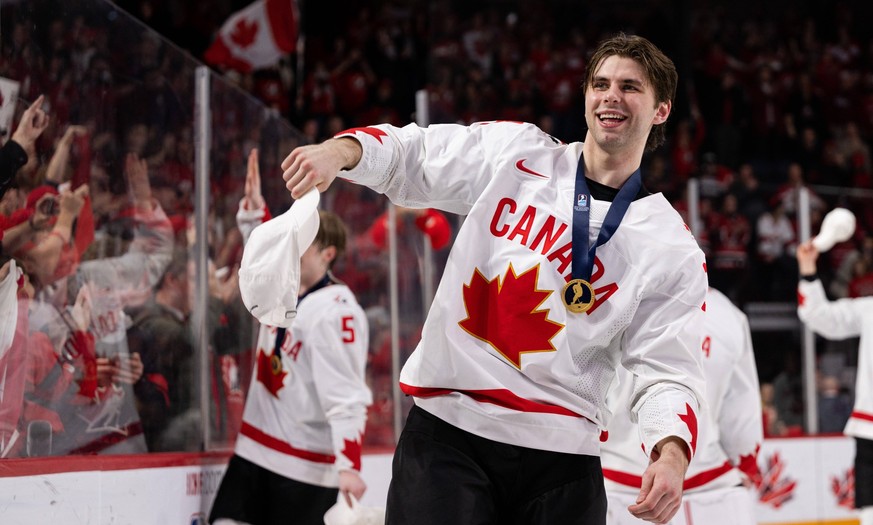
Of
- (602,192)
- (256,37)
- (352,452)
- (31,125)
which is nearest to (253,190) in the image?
(352,452)

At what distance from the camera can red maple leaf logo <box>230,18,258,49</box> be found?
9391 millimetres

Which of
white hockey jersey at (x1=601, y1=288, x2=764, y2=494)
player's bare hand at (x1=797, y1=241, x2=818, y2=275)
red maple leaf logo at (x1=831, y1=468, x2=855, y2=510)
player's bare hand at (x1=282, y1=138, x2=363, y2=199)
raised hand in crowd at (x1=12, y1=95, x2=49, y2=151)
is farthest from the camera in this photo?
red maple leaf logo at (x1=831, y1=468, x2=855, y2=510)

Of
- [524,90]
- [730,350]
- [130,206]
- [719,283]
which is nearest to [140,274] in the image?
[130,206]

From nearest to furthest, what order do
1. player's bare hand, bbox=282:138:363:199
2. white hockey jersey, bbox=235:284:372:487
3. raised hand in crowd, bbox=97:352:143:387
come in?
player's bare hand, bbox=282:138:363:199
raised hand in crowd, bbox=97:352:143:387
white hockey jersey, bbox=235:284:372:487

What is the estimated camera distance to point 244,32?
945 centimetres

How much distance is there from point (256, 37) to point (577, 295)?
24.4ft

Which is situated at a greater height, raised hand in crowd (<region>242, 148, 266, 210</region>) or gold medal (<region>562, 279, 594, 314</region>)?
raised hand in crowd (<region>242, 148, 266, 210</region>)

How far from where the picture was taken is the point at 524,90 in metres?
11.9

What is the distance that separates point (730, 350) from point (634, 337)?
186 cm

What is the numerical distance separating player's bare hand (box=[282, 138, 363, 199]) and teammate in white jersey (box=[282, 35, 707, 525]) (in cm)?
2

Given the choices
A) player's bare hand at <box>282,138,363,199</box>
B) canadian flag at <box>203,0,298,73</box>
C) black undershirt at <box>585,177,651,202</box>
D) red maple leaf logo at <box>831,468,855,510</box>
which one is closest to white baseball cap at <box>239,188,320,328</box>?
player's bare hand at <box>282,138,363,199</box>

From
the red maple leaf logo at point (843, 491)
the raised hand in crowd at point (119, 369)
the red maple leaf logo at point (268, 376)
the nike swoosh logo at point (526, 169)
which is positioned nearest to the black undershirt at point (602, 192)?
the nike swoosh logo at point (526, 169)

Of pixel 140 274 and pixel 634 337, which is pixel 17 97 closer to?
pixel 140 274

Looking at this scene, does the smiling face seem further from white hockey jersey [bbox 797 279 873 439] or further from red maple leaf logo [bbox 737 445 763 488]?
white hockey jersey [bbox 797 279 873 439]
